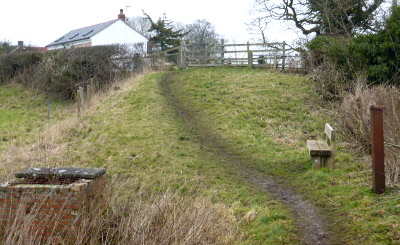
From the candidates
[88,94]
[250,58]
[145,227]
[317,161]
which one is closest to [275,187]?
[317,161]

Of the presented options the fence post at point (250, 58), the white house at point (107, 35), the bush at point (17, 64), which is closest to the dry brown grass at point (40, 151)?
the fence post at point (250, 58)

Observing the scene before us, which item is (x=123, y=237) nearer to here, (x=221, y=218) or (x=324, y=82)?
(x=221, y=218)

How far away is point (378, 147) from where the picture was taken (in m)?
6.65

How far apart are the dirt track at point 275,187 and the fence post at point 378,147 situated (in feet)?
3.29

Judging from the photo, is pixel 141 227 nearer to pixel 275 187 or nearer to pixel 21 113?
pixel 275 187

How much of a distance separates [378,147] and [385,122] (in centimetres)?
165

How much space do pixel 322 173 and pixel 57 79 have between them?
68.6 feet

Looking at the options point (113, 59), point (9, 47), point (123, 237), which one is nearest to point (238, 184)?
point (123, 237)

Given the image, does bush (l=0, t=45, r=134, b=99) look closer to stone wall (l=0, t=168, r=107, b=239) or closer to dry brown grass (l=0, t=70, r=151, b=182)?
dry brown grass (l=0, t=70, r=151, b=182)

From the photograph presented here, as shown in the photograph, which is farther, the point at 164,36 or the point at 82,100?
the point at 164,36

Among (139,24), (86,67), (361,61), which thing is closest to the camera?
(361,61)

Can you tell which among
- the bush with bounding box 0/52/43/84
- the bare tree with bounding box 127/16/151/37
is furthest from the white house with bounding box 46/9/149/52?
the bare tree with bounding box 127/16/151/37

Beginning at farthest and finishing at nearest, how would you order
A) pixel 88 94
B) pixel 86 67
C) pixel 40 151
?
pixel 86 67 < pixel 88 94 < pixel 40 151

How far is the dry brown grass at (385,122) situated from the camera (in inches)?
274
